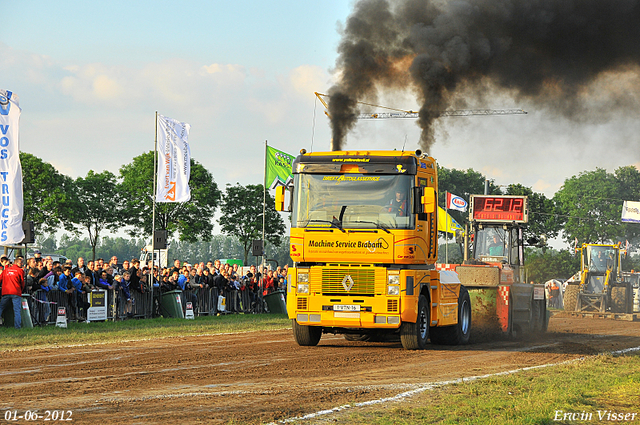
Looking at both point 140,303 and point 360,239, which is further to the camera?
point 140,303

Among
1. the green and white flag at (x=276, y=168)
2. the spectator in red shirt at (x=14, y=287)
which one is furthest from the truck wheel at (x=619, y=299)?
the spectator in red shirt at (x=14, y=287)

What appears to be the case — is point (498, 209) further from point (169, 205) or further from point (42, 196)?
point (42, 196)

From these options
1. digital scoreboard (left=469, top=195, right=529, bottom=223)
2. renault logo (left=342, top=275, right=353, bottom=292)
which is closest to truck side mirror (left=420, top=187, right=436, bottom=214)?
renault logo (left=342, top=275, right=353, bottom=292)

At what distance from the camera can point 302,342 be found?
15.1m

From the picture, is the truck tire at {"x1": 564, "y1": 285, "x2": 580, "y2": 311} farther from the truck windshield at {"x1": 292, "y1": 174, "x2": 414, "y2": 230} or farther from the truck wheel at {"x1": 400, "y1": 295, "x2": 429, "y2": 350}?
the truck windshield at {"x1": 292, "y1": 174, "x2": 414, "y2": 230}

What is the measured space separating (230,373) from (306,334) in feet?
14.2

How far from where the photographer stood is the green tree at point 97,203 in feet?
206

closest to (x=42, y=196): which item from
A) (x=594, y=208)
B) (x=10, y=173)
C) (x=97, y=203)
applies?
(x=97, y=203)

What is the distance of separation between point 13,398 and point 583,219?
82193 millimetres

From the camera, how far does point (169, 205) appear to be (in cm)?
6128

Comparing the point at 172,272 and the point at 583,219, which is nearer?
the point at 172,272

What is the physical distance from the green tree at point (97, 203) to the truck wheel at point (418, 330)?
52.1m

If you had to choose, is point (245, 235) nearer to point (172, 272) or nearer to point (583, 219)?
point (583, 219)

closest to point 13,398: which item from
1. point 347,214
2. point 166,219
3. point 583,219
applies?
point 347,214
